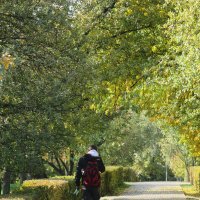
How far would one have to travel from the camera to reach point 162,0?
18891 millimetres

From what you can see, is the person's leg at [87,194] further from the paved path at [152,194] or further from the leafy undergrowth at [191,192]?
the leafy undergrowth at [191,192]

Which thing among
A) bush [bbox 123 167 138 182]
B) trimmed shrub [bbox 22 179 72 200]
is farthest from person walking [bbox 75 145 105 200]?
bush [bbox 123 167 138 182]

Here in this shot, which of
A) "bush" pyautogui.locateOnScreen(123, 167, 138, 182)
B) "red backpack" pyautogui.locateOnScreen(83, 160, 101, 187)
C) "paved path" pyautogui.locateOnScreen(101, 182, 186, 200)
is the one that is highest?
"bush" pyautogui.locateOnScreen(123, 167, 138, 182)

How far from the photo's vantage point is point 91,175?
11.6 metres

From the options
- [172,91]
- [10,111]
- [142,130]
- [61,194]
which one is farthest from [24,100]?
[142,130]

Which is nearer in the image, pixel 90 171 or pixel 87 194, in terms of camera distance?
pixel 90 171

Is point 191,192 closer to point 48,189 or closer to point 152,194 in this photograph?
point 152,194

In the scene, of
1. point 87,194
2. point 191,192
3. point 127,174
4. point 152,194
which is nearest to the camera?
point 87,194

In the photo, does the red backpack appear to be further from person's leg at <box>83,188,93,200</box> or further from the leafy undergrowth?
the leafy undergrowth

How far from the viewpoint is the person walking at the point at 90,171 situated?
11516 millimetres

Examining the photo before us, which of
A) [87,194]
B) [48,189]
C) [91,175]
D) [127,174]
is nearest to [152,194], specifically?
[48,189]

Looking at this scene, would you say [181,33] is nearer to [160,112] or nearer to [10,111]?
[10,111]

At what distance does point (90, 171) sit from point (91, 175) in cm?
12

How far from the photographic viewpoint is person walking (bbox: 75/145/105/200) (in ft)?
37.8
